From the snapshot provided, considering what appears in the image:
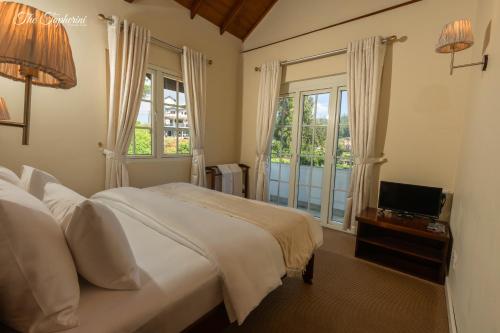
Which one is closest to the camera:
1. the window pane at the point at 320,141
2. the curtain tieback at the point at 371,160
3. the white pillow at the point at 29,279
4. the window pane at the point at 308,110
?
the white pillow at the point at 29,279

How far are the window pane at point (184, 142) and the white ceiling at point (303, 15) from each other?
2066 mm

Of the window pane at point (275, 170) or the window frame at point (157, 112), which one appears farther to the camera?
the window pane at point (275, 170)

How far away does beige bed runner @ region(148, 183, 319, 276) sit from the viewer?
1.58m

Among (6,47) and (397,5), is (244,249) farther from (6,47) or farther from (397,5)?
(397,5)

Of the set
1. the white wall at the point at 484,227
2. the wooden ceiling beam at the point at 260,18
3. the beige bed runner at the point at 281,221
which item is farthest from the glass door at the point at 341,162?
the wooden ceiling beam at the point at 260,18

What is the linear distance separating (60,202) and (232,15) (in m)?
3.70

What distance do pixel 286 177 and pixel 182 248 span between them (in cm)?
286

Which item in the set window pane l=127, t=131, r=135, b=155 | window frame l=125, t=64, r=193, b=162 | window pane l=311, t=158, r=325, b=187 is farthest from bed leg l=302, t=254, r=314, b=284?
window pane l=127, t=131, r=135, b=155

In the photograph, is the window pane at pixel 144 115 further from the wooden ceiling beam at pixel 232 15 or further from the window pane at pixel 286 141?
the window pane at pixel 286 141

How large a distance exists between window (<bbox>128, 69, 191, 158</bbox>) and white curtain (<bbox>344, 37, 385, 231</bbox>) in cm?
242

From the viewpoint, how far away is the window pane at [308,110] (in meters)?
3.57

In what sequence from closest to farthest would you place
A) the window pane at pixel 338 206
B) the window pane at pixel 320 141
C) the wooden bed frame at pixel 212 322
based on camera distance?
the wooden bed frame at pixel 212 322
the window pane at pixel 338 206
the window pane at pixel 320 141

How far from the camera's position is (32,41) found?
2.40 feet

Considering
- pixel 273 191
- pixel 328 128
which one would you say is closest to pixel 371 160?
pixel 328 128
